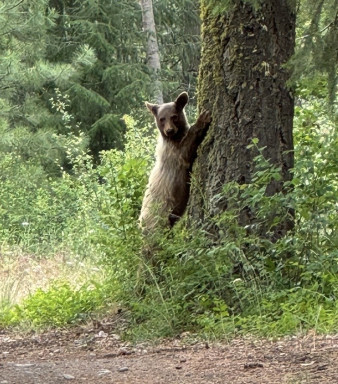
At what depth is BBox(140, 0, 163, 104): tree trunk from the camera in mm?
24266

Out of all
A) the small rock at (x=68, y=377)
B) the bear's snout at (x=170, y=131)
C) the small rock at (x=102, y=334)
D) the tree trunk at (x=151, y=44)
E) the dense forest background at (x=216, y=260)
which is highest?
the tree trunk at (x=151, y=44)

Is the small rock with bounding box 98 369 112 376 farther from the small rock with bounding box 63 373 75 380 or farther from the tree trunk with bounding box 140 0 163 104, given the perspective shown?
the tree trunk with bounding box 140 0 163 104

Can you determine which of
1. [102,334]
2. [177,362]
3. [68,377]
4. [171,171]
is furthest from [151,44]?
[68,377]

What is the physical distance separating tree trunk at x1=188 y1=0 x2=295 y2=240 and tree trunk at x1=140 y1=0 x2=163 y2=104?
16.4 metres

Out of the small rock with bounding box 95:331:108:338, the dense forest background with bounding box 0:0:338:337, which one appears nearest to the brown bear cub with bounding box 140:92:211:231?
the dense forest background with bounding box 0:0:338:337

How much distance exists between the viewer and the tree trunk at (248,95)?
7566 millimetres

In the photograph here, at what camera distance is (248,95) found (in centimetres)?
759

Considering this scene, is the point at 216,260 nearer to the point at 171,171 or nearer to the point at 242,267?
the point at 242,267

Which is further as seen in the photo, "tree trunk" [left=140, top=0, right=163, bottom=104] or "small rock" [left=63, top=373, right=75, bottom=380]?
"tree trunk" [left=140, top=0, right=163, bottom=104]

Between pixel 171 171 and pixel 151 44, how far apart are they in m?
16.8

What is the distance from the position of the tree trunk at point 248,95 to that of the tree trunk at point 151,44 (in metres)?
16.4

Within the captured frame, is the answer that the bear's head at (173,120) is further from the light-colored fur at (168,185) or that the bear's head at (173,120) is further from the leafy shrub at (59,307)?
the leafy shrub at (59,307)

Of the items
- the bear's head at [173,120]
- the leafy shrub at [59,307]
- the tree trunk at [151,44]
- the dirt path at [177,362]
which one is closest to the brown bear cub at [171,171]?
the bear's head at [173,120]

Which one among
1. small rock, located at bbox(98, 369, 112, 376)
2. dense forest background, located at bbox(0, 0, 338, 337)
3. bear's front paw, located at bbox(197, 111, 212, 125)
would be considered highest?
bear's front paw, located at bbox(197, 111, 212, 125)
